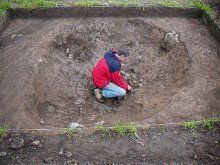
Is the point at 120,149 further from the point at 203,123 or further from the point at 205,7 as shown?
the point at 205,7

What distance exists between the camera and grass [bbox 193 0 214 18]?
9312mm

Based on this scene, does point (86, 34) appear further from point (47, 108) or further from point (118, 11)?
point (47, 108)

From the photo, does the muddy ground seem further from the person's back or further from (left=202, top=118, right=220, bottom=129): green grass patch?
the person's back

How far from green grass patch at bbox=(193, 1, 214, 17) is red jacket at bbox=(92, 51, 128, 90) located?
3595 mm

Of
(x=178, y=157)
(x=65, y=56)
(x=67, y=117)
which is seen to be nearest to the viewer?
(x=178, y=157)

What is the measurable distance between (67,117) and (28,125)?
0.93 meters

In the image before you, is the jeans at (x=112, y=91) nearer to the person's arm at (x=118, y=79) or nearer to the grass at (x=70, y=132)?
the person's arm at (x=118, y=79)

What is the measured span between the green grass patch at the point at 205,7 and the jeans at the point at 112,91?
12.0ft

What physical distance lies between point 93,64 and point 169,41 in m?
2.02

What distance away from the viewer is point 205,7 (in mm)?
9477

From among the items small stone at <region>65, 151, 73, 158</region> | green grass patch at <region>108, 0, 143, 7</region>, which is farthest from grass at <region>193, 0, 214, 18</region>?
small stone at <region>65, 151, 73, 158</region>

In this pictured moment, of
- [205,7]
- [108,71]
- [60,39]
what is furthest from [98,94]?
[205,7]

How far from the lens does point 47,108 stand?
7.17 meters

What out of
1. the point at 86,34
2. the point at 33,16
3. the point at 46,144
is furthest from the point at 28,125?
the point at 33,16
